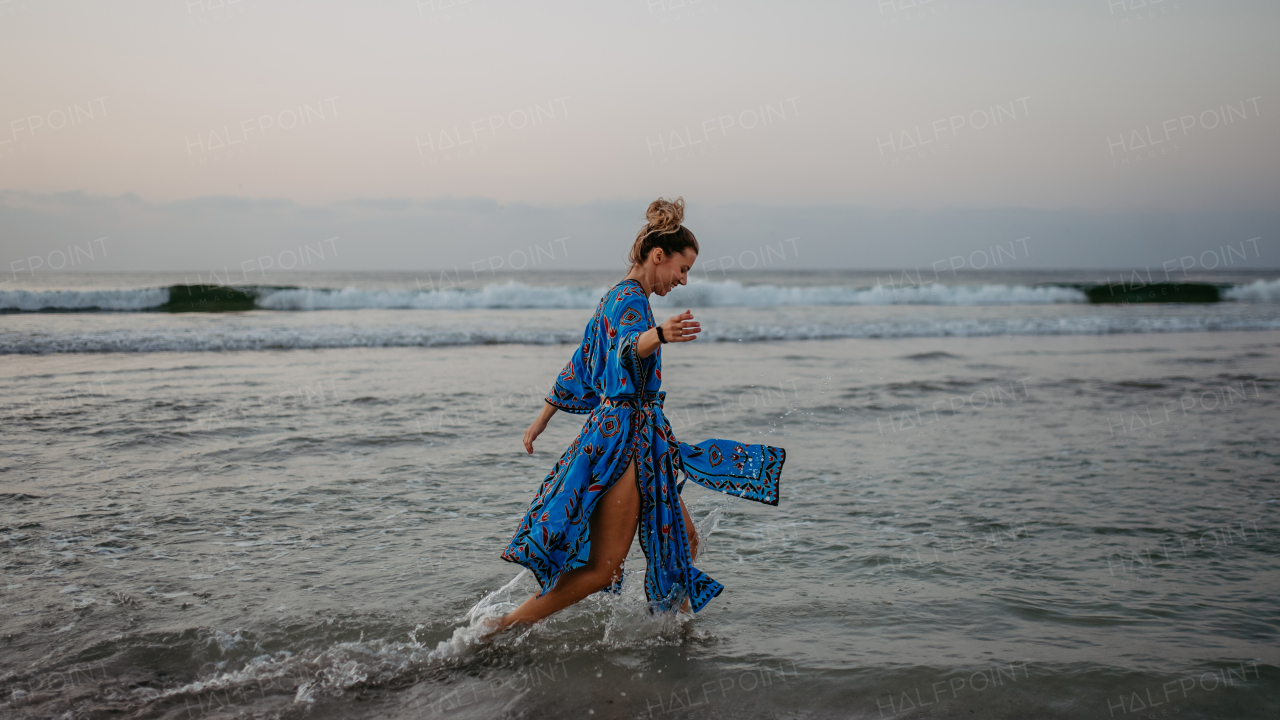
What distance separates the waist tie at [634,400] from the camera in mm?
3037

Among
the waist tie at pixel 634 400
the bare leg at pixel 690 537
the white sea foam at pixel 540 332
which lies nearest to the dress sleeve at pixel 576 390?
the waist tie at pixel 634 400

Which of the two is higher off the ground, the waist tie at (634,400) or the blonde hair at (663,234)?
the blonde hair at (663,234)

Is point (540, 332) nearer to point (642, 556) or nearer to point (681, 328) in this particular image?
point (642, 556)

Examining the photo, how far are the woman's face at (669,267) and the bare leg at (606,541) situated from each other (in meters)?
0.70

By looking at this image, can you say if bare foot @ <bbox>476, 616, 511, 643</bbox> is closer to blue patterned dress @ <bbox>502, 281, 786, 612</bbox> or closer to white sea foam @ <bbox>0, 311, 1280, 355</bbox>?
blue patterned dress @ <bbox>502, 281, 786, 612</bbox>

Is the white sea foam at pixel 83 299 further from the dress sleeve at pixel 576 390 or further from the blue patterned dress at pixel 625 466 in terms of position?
the blue patterned dress at pixel 625 466

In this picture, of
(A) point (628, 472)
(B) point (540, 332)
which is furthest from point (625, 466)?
(B) point (540, 332)

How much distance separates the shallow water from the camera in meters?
2.87

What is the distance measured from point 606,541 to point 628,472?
0.93 feet

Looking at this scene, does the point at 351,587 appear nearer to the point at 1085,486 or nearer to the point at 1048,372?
the point at 1085,486

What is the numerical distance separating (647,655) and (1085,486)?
12.7ft

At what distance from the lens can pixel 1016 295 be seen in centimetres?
3297

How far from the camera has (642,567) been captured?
4.14m

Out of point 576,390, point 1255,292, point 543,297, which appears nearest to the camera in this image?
point 576,390
